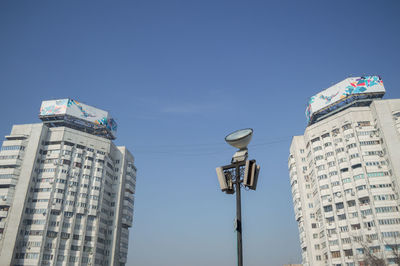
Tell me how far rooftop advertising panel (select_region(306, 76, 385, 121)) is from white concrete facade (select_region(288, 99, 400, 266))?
5.16 metres

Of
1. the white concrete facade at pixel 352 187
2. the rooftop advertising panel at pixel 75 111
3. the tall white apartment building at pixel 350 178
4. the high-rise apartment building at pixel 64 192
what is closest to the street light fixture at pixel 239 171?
the tall white apartment building at pixel 350 178

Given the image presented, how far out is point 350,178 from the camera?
73.1 meters

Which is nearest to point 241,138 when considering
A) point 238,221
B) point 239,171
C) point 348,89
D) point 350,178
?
point 239,171

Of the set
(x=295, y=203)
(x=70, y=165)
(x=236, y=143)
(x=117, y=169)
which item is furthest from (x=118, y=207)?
(x=236, y=143)

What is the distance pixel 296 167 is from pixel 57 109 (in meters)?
70.2

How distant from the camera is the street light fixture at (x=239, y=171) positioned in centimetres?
812

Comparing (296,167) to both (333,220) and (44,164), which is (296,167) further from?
(44,164)

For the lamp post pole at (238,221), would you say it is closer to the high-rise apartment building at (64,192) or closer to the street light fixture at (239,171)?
the street light fixture at (239,171)

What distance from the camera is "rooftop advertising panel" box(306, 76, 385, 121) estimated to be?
8144 centimetres

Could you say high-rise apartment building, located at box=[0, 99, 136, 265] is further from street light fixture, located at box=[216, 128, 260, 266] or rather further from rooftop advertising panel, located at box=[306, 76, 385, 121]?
street light fixture, located at box=[216, 128, 260, 266]

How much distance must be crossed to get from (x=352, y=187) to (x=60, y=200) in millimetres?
69358

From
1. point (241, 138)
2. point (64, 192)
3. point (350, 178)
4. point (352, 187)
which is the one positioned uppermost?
point (350, 178)

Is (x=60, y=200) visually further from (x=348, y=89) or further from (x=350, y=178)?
(x=348, y=89)

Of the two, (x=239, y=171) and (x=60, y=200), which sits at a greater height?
(x=60, y=200)
